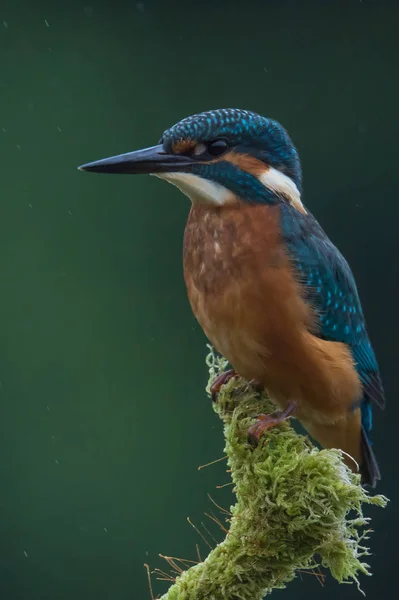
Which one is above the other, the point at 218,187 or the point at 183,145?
the point at 183,145

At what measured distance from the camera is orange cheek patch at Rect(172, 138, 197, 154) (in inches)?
81.8

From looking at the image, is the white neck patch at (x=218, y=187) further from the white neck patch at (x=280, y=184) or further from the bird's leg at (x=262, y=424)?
the bird's leg at (x=262, y=424)

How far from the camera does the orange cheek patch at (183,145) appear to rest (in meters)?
2.08

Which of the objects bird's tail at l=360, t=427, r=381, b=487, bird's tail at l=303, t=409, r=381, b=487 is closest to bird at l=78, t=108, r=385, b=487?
bird's tail at l=303, t=409, r=381, b=487

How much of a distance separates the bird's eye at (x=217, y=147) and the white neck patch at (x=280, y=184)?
0.38 ft

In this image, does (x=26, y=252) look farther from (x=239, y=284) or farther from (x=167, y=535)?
(x=239, y=284)

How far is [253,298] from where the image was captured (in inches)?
85.1

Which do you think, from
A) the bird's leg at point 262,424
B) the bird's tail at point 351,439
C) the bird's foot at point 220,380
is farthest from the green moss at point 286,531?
the bird's tail at point 351,439

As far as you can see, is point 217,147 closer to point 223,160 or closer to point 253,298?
point 223,160

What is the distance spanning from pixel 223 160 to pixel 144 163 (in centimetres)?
18

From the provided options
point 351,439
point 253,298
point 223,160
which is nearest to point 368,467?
point 351,439

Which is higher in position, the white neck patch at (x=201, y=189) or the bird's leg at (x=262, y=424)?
the white neck patch at (x=201, y=189)

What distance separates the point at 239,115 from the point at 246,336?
476 mm

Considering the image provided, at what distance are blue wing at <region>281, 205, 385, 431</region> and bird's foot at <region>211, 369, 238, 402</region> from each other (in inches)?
8.9
